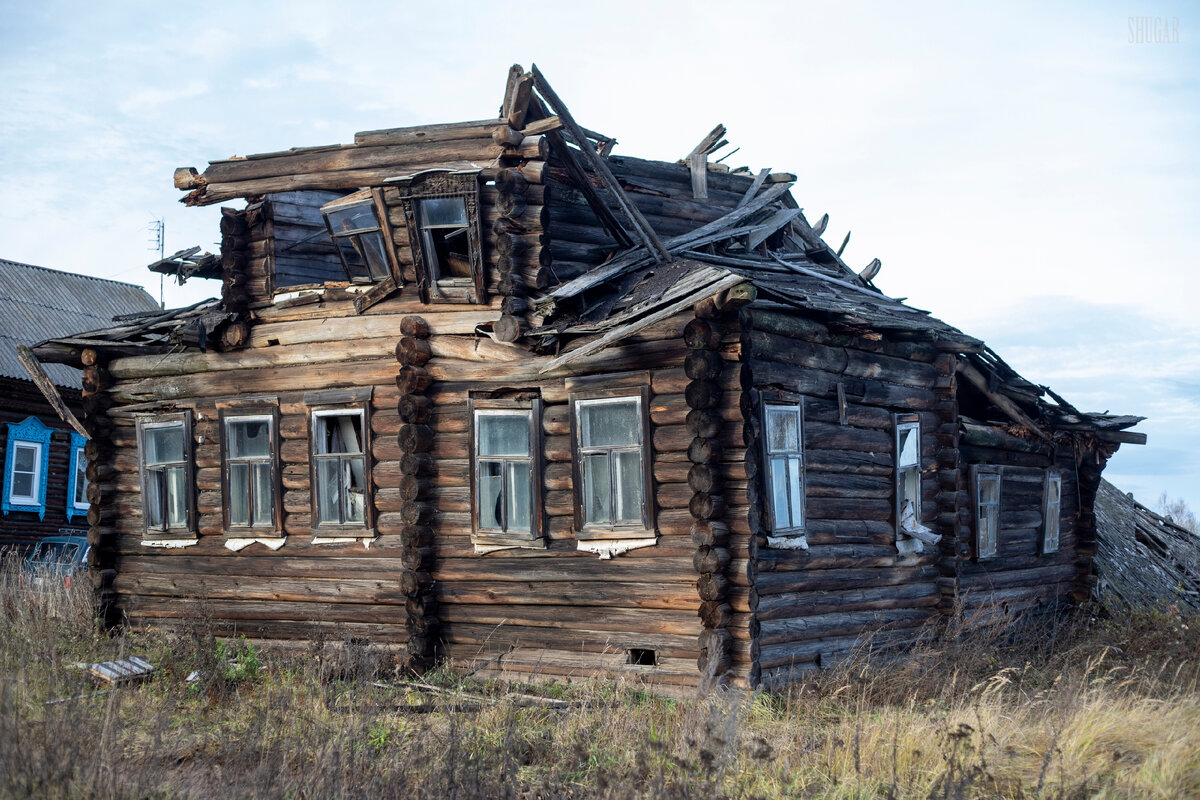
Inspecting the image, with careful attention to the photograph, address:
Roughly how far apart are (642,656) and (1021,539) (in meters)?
7.72

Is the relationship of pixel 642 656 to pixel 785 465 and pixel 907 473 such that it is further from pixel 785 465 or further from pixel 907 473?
pixel 907 473

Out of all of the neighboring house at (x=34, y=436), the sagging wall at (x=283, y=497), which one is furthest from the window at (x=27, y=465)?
the sagging wall at (x=283, y=497)

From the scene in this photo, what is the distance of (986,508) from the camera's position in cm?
1528

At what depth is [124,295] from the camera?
28.2m

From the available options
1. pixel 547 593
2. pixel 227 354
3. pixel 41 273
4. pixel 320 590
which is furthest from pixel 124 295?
pixel 547 593

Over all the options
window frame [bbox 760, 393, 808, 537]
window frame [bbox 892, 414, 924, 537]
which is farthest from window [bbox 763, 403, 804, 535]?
window frame [bbox 892, 414, 924, 537]

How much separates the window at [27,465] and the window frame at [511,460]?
1436 centimetres

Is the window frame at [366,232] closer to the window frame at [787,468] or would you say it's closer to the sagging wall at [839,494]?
the sagging wall at [839,494]

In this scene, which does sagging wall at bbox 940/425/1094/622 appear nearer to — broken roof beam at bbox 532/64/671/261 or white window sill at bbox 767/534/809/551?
white window sill at bbox 767/534/809/551

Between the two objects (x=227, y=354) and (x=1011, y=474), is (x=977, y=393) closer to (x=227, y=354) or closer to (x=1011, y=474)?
(x=1011, y=474)

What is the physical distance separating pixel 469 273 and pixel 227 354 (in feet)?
11.9

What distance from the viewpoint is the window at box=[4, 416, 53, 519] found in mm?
21875

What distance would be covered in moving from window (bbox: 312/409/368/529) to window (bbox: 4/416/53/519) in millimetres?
12156

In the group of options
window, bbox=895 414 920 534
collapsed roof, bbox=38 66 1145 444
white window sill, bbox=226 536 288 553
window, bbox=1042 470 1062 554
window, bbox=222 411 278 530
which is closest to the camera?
collapsed roof, bbox=38 66 1145 444
